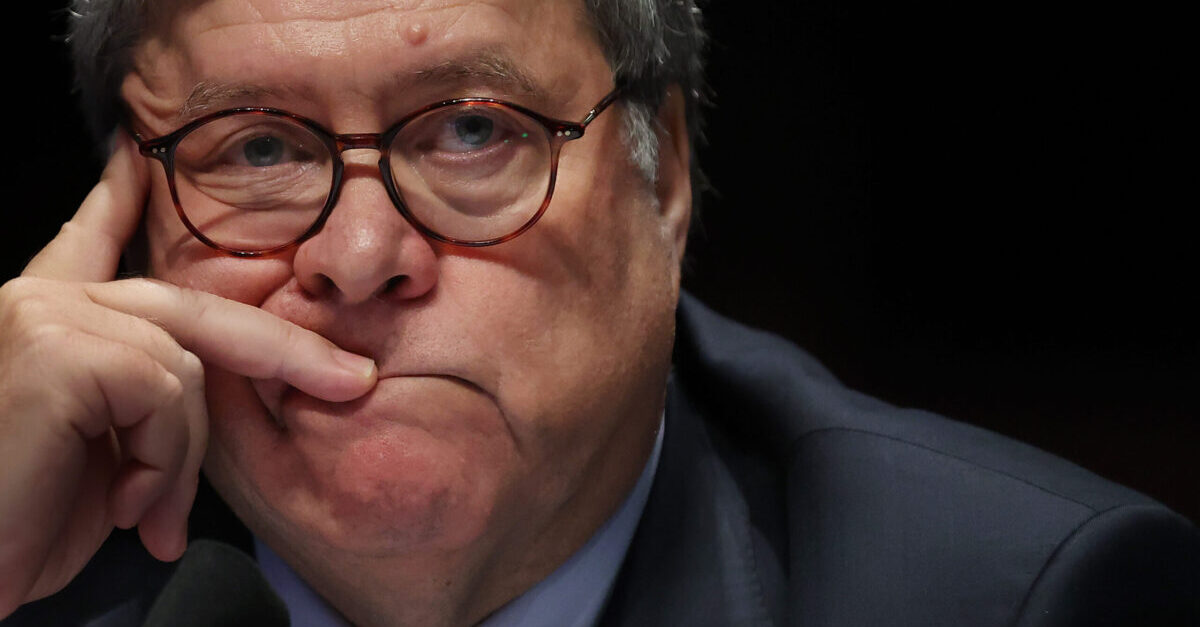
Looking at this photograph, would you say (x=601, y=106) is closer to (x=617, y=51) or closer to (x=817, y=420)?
(x=617, y=51)

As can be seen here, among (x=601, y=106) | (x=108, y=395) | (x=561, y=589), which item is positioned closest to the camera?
(x=108, y=395)

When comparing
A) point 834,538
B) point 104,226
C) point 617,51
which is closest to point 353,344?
point 104,226

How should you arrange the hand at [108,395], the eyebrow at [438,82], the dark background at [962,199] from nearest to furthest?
the hand at [108,395]
the eyebrow at [438,82]
the dark background at [962,199]

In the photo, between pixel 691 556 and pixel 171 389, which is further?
pixel 691 556

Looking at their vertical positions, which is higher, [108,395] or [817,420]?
[108,395]

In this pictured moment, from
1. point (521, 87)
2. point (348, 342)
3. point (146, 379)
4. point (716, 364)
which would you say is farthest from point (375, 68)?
point (716, 364)

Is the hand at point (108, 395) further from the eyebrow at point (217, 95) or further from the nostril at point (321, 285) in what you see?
the eyebrow at point (217, 95)

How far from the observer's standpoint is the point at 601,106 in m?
1.61

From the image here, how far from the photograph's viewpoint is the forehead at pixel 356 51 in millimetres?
1457

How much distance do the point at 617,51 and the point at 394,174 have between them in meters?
0.35

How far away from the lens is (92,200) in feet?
5.42

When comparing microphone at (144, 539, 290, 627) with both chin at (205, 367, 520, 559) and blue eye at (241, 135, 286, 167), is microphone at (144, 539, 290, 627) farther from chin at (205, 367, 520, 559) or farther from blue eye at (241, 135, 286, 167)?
blue eye at (241, 135, 286, 167)

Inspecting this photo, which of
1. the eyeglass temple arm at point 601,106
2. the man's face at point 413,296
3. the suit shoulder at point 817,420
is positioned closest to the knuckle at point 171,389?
the man's face at point 413,296

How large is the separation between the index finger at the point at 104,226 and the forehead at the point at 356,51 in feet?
0.43
